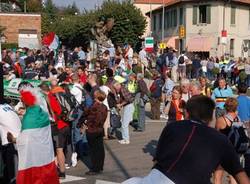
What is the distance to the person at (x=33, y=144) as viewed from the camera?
7.24m

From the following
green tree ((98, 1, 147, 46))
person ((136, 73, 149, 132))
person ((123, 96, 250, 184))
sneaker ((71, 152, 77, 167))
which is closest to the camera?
person ((123, 96, 250, 184))

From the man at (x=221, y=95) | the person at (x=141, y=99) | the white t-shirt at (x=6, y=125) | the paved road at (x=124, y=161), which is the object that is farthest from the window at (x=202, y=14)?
the white t-shirt at (x=6, y=125)

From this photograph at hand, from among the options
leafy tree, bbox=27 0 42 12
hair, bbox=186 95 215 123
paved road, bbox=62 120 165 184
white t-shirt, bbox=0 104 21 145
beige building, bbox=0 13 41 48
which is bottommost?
paved road, bbox=62 120 165 184

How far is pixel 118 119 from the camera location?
48.2 feet

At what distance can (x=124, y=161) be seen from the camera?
1180 centimetres

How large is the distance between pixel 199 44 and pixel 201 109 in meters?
63.0

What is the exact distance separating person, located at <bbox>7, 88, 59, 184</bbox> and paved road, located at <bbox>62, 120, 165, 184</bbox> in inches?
106

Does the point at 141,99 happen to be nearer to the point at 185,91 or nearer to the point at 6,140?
the point at 185,91

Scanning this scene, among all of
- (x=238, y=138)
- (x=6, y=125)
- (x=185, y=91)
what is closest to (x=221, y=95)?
(x=185, y=91)

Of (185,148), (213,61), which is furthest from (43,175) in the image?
(213,61)

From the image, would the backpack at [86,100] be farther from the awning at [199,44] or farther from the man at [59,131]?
the awning at [199,44]

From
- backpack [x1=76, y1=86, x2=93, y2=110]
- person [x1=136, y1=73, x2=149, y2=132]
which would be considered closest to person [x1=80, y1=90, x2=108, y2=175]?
backpack [x1=76, y1=86, x2=93, y2=110]

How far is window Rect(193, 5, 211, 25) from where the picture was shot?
65750 mm

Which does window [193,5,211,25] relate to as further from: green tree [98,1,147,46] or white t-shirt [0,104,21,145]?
white t-shirt [0,104,21,145]
